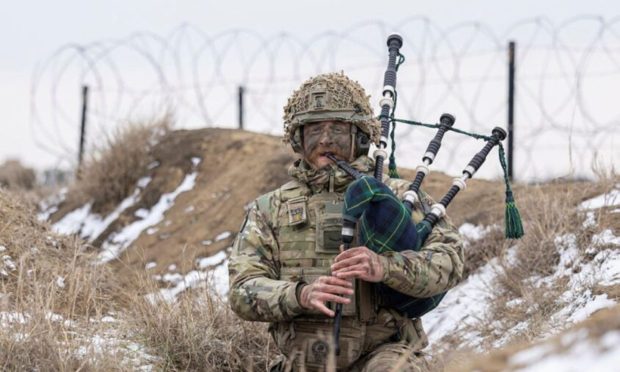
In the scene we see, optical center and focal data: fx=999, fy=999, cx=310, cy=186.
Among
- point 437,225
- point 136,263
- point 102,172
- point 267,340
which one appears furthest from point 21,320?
point 102,172

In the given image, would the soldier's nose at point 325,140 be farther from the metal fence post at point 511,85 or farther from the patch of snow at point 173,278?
the metal fence post at point 511,85

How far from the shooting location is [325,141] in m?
4.32

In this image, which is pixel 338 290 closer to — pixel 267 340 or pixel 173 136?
pixel 267 340

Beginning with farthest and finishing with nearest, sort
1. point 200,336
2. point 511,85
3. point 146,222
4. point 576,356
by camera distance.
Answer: point 511,85 → point 146,222 → point 200,336 → point 576,356

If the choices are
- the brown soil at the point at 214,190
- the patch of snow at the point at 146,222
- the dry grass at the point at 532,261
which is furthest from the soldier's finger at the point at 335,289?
the patch of snow at the point at 146,222

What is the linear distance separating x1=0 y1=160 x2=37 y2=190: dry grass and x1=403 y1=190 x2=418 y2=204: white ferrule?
1060 cm

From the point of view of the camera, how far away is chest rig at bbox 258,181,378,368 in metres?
4.11

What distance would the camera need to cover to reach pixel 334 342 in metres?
3.96

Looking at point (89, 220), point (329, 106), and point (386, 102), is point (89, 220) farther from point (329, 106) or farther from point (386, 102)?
point (329, 106)

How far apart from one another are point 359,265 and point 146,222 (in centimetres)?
686

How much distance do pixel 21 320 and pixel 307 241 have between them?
153 cm

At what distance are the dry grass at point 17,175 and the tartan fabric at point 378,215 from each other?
35.4 feet

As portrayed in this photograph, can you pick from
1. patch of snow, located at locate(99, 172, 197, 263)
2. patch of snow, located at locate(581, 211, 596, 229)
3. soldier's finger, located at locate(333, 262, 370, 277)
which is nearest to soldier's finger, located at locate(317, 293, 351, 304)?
soldier's finger, located at locate(333, 262, 370, 277)

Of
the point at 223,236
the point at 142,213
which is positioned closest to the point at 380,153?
the point at 223,236
